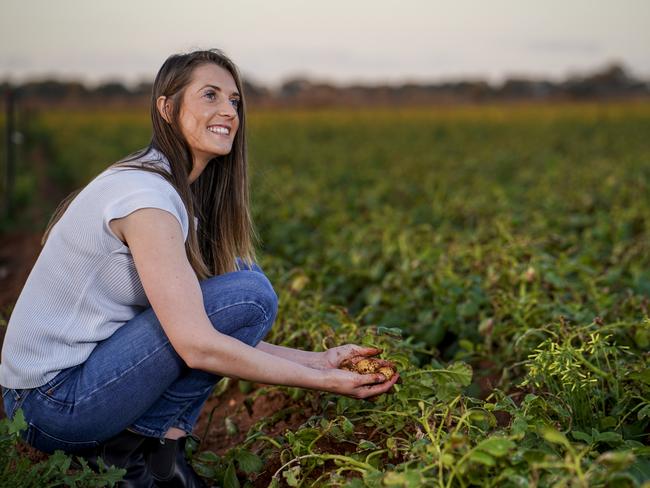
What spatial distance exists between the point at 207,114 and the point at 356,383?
2.93ft

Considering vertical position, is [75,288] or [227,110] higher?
[227,110]

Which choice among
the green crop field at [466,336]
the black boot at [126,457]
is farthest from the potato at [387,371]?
the black boot at [126,457]

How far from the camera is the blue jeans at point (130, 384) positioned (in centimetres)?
203

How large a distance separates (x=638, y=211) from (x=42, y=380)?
487cm

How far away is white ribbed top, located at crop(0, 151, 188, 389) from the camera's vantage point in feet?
6.57

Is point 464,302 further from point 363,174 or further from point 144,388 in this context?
point 363,174

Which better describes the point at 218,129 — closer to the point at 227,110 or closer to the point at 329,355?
the point at 227,110

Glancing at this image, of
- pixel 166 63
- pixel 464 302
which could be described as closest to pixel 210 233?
pixel 166 63

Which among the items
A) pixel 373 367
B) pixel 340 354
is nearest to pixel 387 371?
pixel 373 367

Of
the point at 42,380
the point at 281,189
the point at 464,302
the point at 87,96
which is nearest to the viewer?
the point at 42,380

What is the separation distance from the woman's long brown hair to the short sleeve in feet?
0.84

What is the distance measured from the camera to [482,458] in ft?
5.44

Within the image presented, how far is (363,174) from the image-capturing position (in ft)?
32.4

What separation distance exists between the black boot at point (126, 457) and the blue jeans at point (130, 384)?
3cm
